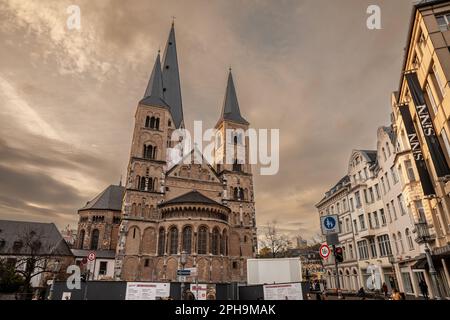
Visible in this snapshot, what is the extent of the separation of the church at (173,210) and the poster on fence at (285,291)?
410 inches

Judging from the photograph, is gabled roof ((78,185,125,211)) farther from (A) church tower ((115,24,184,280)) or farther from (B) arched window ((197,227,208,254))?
→ (B) arched window ((197,227,208,254))

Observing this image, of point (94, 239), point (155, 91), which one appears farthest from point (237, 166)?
point (94, 239)

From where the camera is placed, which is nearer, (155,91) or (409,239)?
(409,239)

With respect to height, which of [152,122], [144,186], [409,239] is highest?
[152,122]

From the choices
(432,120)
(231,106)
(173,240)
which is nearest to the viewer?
(432,120)

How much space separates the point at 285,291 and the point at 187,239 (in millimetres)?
20476

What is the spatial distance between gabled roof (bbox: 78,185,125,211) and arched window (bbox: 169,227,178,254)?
2477 centimetres

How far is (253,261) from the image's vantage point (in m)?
28.7

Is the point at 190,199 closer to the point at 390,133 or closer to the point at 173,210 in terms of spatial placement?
the point at 173,210

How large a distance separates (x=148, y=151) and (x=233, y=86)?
26.6 meters

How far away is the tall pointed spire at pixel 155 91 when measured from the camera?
47.8 meters

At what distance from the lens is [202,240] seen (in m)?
36.6

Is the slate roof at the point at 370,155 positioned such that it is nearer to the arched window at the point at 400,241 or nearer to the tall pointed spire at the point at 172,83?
the arched window at the point at 400,241

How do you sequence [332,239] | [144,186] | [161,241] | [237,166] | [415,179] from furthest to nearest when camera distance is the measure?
[237,166], [144,186], [161,241], [415,179], [332,239]
